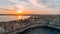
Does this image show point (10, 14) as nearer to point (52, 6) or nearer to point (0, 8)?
point (0, 8)

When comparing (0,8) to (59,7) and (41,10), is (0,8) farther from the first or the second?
(59,7)

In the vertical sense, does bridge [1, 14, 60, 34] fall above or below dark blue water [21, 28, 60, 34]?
above

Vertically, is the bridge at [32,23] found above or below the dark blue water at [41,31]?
above

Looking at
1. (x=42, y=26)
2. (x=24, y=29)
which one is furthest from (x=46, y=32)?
(x=24, y=29)

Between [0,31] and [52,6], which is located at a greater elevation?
[52,6]

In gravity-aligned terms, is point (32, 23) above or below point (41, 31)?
above

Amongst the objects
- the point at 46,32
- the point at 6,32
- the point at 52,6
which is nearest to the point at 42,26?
the point at 46,32
